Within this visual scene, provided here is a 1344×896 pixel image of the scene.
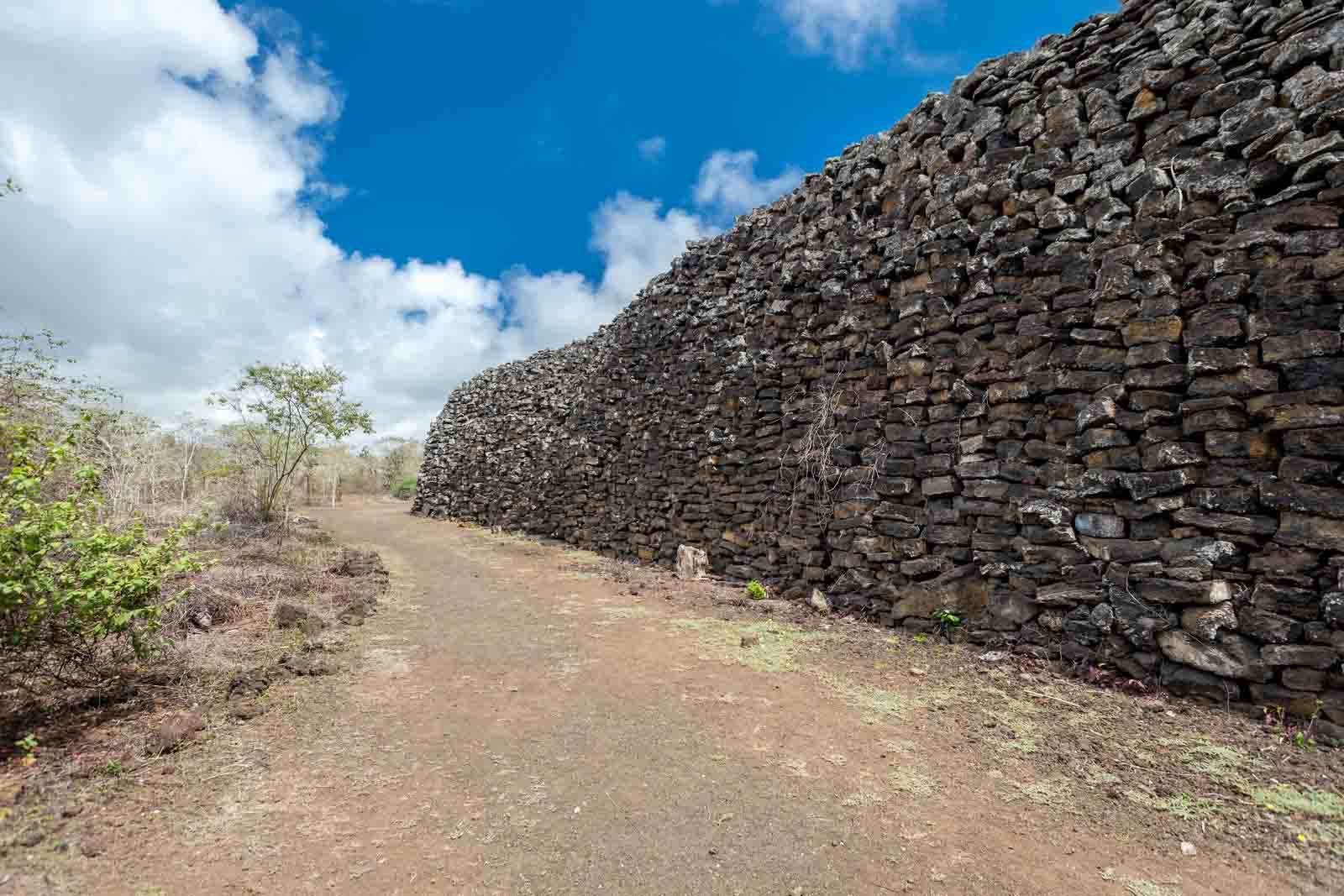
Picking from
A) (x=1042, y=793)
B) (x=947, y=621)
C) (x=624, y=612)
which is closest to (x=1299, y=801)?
(x=1042, y=793)

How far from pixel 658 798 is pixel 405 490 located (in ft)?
107

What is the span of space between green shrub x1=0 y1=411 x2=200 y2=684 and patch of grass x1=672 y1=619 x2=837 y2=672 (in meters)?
4.61

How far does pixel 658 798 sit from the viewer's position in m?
3.28

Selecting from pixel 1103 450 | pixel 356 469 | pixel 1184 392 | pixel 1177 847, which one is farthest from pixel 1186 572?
pixel 356 469

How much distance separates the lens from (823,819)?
120 inches

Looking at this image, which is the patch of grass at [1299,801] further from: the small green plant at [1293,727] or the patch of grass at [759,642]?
the patch of grass at [759,642]

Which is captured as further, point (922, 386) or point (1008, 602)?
point (922, 386)

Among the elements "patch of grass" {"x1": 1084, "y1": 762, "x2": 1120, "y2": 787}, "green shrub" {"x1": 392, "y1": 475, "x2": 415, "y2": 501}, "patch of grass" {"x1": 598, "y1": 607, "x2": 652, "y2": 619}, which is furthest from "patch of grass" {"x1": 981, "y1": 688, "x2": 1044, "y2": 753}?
"green shrub" {"x1": 392, "y1": 475, "x2": 415, "y2": 501}

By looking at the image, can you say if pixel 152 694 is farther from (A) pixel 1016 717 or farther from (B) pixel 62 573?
(A) pixel 1016 717

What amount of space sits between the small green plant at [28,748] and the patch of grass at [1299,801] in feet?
22.2

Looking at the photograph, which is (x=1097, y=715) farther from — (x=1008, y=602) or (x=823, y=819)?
(x=823, y=819)

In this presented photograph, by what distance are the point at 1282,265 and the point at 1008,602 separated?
338 centimetres

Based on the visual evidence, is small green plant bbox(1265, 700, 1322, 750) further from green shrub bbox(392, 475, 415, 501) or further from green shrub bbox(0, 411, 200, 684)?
green shrub bbox(392, 475, 415, 501)

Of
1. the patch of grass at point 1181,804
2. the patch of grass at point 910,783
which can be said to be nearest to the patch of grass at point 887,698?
the patch of grass at point 910,783
